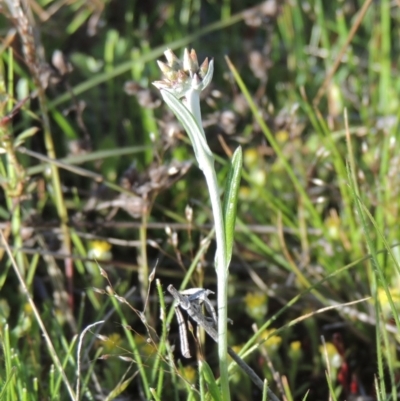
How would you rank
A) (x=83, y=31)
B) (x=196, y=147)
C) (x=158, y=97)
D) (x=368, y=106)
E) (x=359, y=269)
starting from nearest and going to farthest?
(x=196, y=147), (x=359, y=269), (x=158, y=97), (x=368, y=106), (x=83, y=31)

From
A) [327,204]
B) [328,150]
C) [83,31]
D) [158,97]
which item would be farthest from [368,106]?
[83,31]

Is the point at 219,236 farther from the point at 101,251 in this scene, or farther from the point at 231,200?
the point at 101,251

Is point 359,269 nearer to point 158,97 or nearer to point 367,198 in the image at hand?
point 367,198

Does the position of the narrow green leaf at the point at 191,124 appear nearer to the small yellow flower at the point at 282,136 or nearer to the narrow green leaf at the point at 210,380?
the narrow green leaf at the point at 210,380

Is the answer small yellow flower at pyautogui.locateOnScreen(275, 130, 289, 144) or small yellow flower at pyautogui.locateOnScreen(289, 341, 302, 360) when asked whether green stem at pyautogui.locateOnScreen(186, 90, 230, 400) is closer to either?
small yellow flower at pyautogui.locateOnScreen(289, 341, 302, 360)

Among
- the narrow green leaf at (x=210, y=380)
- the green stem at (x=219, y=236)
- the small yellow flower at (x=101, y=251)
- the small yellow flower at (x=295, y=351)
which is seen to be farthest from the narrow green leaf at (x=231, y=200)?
the small yellow flower at (x=101, y=251)

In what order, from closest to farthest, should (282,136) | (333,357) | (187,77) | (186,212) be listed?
(187,77) < (186,212) < (333,357) < (282,136)

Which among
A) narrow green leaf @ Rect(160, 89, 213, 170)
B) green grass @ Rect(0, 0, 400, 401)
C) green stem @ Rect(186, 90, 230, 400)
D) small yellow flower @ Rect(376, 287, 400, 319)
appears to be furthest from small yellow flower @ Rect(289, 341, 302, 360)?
narrow green leaf @ Rect(160, 89, 213, 170)

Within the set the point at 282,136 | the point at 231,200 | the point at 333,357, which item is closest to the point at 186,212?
the point at 231,200
